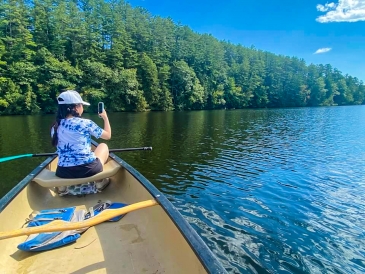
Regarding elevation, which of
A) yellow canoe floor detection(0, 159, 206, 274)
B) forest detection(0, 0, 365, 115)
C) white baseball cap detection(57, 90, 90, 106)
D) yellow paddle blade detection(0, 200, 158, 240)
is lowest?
yellow canoe floor detection(0, 159, 206, 274)

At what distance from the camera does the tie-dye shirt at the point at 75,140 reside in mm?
4293

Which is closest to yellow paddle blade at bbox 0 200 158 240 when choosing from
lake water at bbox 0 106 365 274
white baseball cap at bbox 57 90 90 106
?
white baseball cap at bbox 57 90 90 106

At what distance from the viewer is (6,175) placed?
9359 mm

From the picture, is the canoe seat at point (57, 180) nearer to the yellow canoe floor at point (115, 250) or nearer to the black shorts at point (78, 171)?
the black shorts at point (78, 171)

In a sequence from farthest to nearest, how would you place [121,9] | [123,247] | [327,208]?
[121,9], [327,208], [123,247]

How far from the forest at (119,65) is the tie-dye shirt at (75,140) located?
4105 centimetres

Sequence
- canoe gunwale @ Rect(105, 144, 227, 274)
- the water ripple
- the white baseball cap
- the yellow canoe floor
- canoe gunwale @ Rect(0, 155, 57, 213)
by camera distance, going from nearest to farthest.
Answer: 1. canoe gunwale @ Rect(105, 144, 227, 274)
2. the yellow canoe floor
3. canoe gunwale @ Rect(0, 155, 57, 213)
4. the white baseball cap
5. the water ripple

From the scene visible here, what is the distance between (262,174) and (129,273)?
796 cm

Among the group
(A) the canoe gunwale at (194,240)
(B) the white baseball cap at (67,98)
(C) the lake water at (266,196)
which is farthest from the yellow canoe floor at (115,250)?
(C) the lake water at (266,196)

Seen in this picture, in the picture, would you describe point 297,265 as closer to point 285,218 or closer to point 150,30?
point 285,218

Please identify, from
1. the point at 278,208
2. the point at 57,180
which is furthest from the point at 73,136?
the point at 278,208

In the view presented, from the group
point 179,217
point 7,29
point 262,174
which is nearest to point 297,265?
point 179,217

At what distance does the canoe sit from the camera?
8.73ft

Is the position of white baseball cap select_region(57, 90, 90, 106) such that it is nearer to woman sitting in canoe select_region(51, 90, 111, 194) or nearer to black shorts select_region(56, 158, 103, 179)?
woman sitting in canoe select_region(51, 90, 111, 194)
